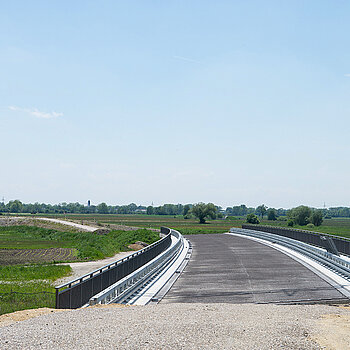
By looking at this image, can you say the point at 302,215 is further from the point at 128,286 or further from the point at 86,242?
the point at 128,286

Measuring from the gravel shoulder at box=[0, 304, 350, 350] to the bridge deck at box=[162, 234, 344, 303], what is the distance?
3.95m

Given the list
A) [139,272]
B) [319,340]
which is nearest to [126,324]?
[319,340]

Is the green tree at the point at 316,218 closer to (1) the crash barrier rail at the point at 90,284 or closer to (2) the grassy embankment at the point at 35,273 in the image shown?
(2) the grassy embankment at the point at 35,273

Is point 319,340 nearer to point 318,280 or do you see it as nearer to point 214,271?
point 318,280

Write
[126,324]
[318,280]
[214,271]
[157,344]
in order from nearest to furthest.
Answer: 1. [157,344]
2. [126,324]
3. [318,280]
4. [214,271]

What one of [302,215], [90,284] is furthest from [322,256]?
[302,215]

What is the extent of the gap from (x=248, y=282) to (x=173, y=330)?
33.7 ft

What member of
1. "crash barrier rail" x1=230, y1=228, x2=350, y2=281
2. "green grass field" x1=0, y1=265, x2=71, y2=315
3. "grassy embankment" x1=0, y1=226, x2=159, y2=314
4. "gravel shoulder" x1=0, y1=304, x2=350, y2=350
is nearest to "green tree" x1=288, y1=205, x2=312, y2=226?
"grassy embankment" x1=0, y1=226, x2=159, y2=314

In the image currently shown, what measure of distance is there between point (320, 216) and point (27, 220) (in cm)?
8950

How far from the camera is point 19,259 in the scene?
43000 millimetres

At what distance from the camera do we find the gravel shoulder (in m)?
7.84

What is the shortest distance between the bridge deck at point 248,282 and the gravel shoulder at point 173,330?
3.95 meters

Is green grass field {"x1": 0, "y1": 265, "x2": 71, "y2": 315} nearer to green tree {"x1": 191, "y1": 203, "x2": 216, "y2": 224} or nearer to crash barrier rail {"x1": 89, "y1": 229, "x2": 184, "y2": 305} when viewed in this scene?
crash barrier rail {"x1": 89, "y1": 229, "x2": 184, "y2": 305}

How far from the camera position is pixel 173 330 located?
28.5ft
